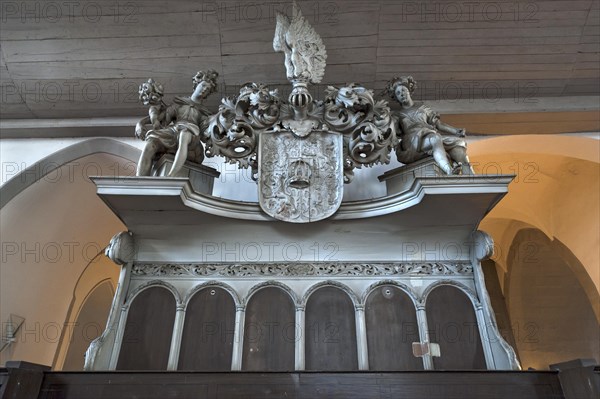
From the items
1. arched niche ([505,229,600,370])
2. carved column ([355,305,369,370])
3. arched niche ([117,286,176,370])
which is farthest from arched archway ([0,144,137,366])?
arched niche ([505,229,600,370])

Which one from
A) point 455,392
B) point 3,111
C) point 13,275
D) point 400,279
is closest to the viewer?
point 455,392

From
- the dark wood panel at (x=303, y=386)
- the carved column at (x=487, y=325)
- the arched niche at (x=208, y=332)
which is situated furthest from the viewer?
the arched niche at (x=208, y=332)

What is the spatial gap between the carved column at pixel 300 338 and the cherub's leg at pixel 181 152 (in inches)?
52.0

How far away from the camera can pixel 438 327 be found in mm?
3295

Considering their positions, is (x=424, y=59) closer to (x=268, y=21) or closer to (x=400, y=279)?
(x=268, y=21)

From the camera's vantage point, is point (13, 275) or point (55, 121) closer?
point (55, 121)

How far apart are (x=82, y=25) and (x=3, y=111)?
4.48ft

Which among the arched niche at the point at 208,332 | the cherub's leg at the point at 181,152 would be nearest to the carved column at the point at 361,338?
the arched niche at the point at 208,332

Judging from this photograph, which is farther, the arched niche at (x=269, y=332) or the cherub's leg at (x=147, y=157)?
the cherub's leg at (x=147, y=157)

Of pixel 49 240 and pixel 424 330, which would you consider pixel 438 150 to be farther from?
pixel 49 240

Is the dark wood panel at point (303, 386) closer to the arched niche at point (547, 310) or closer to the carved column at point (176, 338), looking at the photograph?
the carved column at point (176, 338)

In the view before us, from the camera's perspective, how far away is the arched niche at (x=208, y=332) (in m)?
3.18

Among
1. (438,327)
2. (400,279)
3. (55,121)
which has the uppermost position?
(55,121)

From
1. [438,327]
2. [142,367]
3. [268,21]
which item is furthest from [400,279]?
[268,21]
